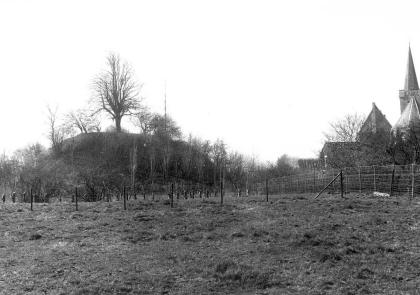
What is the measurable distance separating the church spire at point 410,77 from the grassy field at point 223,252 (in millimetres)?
83349

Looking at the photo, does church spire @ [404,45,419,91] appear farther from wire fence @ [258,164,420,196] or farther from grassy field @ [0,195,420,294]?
grassy field @ [0,195,420,294]

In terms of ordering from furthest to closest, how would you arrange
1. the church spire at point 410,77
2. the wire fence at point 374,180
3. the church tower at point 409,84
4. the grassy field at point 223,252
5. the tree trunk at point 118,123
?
the church spire at point 410,77
the church tower at point 409,84
the tree trunk at point 118,123
the wire fence at point 374,180
the grassy field at point 223,252

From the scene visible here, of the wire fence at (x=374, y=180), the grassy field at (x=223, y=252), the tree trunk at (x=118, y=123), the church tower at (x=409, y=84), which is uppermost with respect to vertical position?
the church tower at (x=409, y=84)

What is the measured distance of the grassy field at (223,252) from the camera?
29.5 feet

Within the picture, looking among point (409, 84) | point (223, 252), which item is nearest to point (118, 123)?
point (223, 252)

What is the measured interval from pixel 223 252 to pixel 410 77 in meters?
94.8

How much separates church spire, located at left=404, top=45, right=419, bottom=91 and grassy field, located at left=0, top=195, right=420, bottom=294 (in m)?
83.3

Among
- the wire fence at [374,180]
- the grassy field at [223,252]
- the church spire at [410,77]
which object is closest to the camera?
the grassy field at [223,252]

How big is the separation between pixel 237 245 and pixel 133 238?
4.01 m

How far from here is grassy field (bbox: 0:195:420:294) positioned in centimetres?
898

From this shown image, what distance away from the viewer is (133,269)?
1038 centimetres

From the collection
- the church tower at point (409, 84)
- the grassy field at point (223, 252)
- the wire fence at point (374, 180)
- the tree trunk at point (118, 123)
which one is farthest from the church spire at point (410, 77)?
the grassy field at point (223, 252)

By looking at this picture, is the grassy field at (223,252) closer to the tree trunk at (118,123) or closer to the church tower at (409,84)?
the tree trunk at (118,123)

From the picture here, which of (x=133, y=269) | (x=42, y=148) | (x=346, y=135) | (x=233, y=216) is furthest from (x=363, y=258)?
(x=42, y=148)
